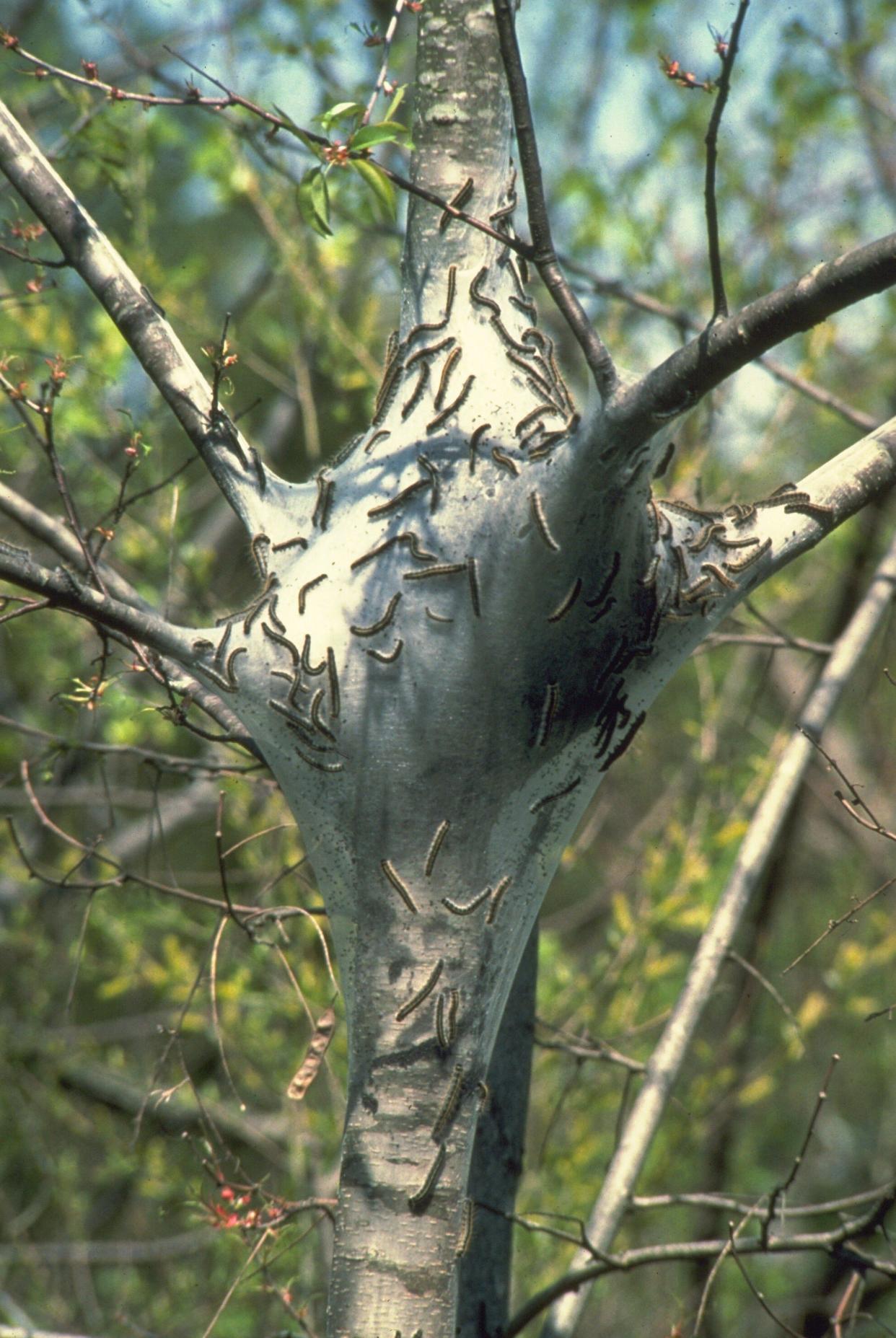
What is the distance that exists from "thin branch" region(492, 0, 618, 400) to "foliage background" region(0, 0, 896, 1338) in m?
1.22

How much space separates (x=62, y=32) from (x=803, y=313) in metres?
10.9

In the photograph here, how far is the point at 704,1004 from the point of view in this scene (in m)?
3.19

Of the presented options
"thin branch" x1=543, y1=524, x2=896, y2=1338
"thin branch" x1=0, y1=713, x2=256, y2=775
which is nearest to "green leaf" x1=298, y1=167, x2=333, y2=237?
"thin branch" x1=0, y1=713, x2=256, y2=775

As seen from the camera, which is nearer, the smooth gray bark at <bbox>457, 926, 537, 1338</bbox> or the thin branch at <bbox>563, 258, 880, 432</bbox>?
the smooth gray bark at <bbox>457, 926, 537, 1338</bbox>

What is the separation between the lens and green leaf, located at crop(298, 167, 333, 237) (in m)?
1.95

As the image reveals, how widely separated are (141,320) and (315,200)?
42 centimetres

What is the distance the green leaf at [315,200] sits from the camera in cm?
195

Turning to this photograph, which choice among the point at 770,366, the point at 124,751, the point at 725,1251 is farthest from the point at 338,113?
the point at 770,366

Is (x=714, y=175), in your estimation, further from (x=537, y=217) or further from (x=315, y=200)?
(x=315, y=200)

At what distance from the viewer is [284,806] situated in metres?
5.06

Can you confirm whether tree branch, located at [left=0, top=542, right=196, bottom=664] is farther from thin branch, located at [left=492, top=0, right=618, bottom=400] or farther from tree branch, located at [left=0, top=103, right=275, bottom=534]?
thin branch, located at [left=492, top=0, right=618, bottom=400]

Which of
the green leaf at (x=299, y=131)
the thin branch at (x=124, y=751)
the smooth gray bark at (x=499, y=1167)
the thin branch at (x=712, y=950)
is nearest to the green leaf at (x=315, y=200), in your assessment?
the green leaf at (x=299, y=131)

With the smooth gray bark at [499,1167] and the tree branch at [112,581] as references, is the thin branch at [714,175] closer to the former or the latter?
the tree branch at [112,581]

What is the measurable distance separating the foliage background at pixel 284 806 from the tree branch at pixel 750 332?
4.19 ft
